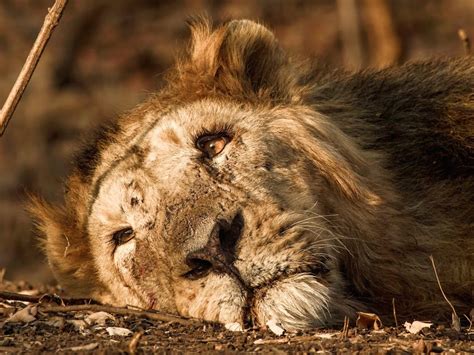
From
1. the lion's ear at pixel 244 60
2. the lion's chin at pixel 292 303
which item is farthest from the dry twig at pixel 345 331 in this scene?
the lion's ear at pixel 244 60

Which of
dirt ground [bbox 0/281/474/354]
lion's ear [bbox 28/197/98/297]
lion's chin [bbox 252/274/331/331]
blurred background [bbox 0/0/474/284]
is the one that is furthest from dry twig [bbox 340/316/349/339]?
blurred background [bbox 0/0/474/284]

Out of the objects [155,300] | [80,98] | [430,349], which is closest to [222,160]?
[155,300]

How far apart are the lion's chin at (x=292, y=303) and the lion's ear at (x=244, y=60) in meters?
1.19

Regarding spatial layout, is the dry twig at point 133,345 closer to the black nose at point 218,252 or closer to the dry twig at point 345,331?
the black nose at point 218,252

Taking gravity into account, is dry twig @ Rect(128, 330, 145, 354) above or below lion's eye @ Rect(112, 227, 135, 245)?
below

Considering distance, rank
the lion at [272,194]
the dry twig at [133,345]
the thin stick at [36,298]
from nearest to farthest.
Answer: the dry twig at [133,345] → the lion at [272,194] → the thin stick at [36,298]

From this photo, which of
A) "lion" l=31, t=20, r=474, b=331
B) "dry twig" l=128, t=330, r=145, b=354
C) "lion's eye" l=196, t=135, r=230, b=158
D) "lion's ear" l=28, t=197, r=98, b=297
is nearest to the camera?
"dry twig" l=128, t=330, r=145, b=354

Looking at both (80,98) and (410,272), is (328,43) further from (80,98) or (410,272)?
(410,272)

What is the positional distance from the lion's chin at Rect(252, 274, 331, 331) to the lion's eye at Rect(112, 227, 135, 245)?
833 millimetres

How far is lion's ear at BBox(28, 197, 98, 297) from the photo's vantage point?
515cm

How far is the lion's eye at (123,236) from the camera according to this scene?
457 cm

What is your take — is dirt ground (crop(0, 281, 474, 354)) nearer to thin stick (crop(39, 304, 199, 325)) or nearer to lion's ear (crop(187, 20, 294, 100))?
thin stick (crop(39, 304, 199, 325))

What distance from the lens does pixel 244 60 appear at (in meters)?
4.98

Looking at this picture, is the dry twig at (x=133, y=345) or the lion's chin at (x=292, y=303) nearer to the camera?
the dry twig at (x=133, y=345)
